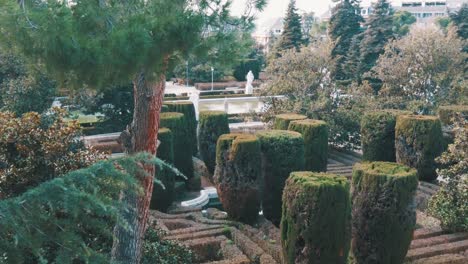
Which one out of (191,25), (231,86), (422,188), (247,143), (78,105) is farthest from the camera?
(231,86)

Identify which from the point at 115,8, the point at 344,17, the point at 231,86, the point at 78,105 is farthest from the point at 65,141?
the point at 231,86

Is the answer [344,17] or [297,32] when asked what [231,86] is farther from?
[344,17]

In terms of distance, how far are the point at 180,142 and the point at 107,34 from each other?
8.02m

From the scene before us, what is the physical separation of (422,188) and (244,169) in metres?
5.17

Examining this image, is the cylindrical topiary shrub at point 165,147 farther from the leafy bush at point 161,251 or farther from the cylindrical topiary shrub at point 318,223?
the cylindrical topiary shrub at point 318,223

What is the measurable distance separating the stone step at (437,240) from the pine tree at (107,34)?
5819 mm

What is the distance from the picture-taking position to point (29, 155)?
7.33 m

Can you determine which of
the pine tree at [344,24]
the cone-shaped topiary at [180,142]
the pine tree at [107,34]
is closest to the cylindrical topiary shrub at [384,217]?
the pine tree at [107,34]

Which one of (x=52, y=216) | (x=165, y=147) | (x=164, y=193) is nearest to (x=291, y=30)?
(x=165, y=147)

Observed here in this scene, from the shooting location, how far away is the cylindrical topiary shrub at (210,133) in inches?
545

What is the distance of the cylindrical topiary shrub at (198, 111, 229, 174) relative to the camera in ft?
45.4

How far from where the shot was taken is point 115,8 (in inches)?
204

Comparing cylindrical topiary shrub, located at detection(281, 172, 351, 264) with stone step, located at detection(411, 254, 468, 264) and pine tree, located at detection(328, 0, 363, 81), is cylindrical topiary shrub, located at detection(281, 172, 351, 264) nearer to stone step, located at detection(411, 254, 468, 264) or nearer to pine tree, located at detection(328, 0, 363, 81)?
stone step, located at detection(411, 254, 468, 264)

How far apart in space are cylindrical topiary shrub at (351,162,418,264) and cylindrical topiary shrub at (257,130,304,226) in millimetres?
2349
